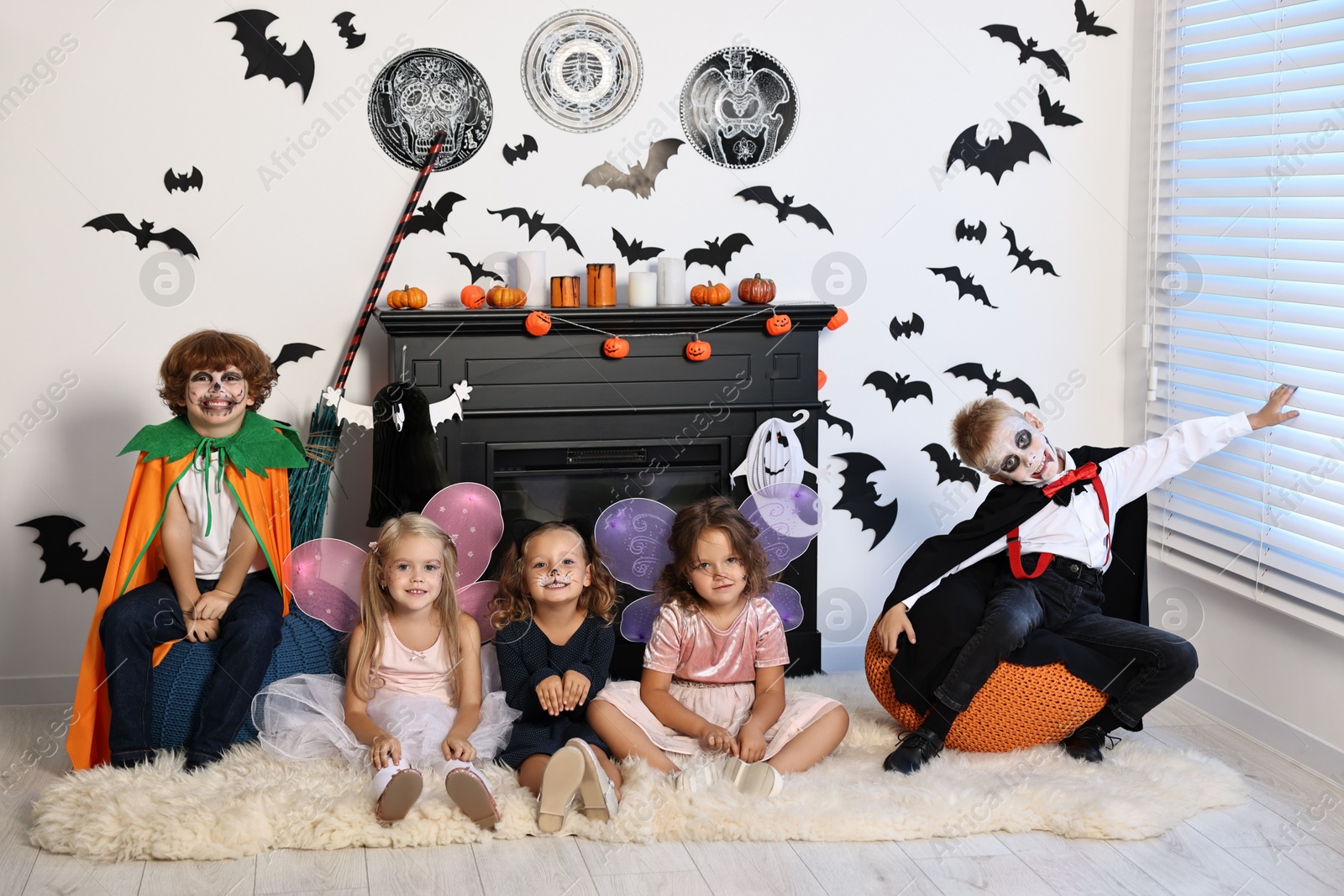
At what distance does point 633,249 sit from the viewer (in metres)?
3.33

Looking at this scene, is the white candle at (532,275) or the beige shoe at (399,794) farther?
the white candle at (532,275)

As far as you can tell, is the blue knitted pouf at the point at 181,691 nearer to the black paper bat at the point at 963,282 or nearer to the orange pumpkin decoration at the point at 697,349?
the orange pumpkin decoration at the point at 697,349

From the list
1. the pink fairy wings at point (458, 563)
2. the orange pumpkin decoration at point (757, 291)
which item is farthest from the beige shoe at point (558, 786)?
the orange pumpkin decoration at point (757, 291)

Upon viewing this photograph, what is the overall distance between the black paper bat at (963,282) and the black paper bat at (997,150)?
0.29m

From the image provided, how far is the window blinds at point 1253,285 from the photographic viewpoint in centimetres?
269

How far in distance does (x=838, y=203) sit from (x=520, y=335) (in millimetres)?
1030

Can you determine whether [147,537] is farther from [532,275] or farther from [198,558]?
[532,275]

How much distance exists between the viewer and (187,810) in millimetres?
2301

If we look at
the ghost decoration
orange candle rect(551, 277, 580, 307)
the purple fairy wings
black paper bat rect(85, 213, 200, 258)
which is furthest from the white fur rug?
black paper bat rect(85, 213, 200, 258)

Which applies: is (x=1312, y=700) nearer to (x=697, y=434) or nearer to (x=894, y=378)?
(x=894, y=378)

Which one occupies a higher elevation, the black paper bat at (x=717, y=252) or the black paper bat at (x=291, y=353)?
the black paper bat at (x=717, y=252)

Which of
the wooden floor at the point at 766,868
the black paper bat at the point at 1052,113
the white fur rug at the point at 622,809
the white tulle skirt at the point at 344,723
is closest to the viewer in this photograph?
the wooden floor at the point at 766,868

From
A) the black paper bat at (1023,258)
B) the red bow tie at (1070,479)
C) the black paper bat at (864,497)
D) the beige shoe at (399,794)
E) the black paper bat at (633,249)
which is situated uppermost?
the black paper bat at (633,249)

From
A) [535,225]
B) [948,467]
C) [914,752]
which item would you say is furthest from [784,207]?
[914,752]
